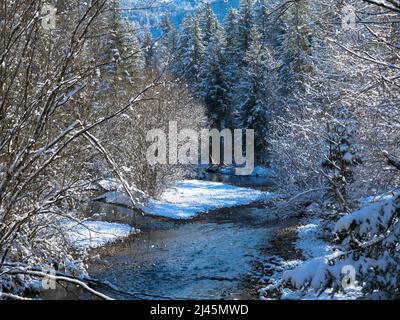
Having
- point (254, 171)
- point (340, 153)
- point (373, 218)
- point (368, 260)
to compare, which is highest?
point (340, 153)

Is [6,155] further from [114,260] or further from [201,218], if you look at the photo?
[201,218]

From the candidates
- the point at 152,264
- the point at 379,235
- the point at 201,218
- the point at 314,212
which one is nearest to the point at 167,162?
the point at 201,218

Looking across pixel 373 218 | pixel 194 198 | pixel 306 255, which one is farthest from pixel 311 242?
pixel 373 218

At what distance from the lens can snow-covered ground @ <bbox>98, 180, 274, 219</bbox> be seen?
1944cm

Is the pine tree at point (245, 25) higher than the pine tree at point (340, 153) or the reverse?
higher

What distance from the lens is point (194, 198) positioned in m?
22.6

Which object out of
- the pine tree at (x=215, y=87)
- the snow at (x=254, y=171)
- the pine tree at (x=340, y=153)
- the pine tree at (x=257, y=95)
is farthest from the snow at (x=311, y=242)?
the pine tree at (x=215, y=87)

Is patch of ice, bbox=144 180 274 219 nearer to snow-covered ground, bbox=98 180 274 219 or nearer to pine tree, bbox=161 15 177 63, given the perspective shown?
snow-covered ground, bbox=98 180 274 219

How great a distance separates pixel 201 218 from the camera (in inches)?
733

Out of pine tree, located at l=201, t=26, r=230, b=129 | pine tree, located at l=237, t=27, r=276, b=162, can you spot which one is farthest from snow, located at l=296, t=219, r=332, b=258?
pine tree, located at l=201, t=26, r=230, b=129

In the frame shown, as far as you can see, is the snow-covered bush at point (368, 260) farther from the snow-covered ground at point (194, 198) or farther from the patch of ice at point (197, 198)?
the patch of ice at point (197, 198)

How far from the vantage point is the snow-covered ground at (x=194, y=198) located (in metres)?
19.4

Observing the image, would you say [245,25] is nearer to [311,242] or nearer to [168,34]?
[311,242]

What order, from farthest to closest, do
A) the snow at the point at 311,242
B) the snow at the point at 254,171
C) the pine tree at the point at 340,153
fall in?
the snow at the point at 254,171, the pine tree at the point at 340,153, the snow at the point at 311,242
